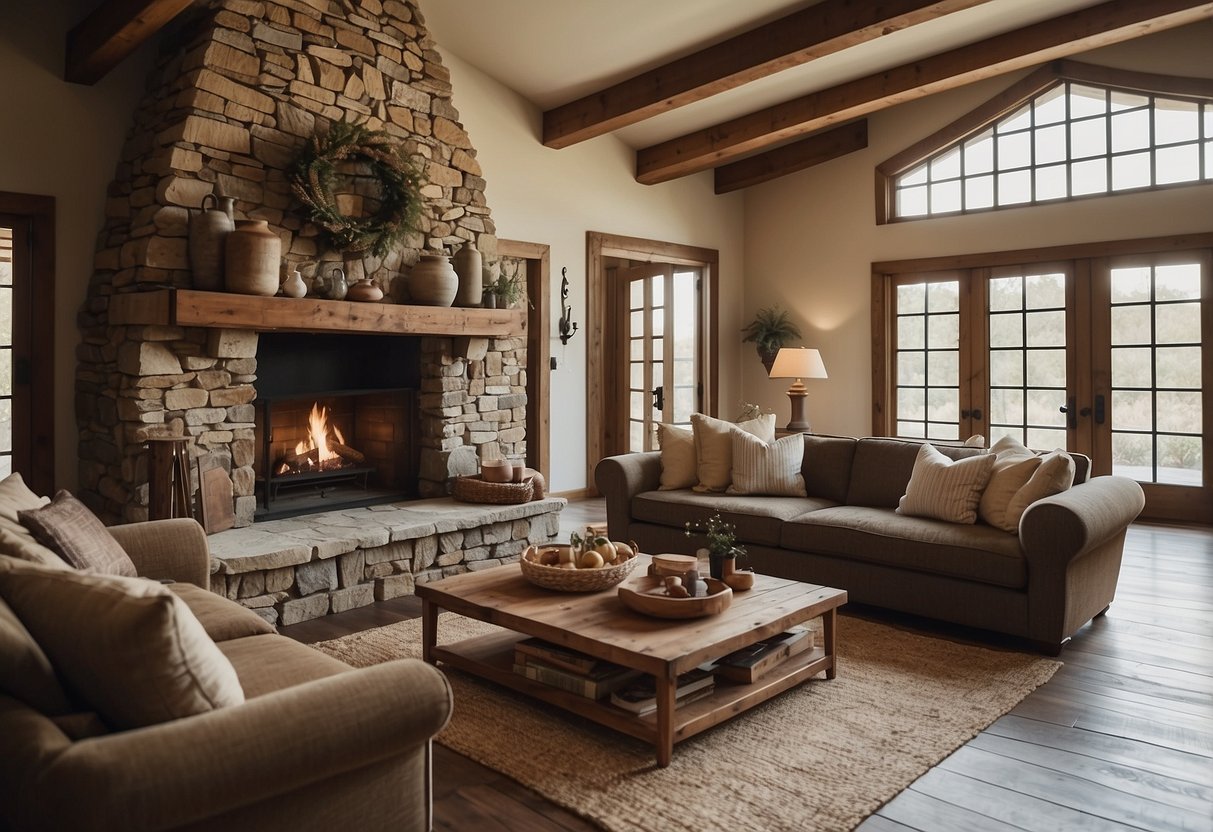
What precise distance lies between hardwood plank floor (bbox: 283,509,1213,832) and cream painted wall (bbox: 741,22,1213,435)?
375 cm

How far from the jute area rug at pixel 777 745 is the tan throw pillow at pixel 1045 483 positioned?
0.63m

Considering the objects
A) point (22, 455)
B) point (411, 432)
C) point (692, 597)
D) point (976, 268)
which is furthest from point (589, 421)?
point (692, 597)

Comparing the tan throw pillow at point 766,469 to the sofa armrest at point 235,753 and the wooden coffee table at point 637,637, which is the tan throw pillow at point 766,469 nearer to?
the wooden coffee table at point 637,637

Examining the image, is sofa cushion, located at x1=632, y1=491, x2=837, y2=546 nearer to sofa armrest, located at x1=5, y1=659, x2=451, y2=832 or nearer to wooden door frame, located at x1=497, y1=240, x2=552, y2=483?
wooden door frame, located at x1=497, y1=240, x2=552, y2=483

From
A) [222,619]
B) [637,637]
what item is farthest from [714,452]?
[222,619]

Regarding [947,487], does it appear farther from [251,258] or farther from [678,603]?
[251,258]

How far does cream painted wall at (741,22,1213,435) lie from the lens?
6.27m

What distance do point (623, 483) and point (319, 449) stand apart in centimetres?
181

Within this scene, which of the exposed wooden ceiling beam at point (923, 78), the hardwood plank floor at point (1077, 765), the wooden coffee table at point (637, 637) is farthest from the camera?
the exposed wooden ceiling beam at point (923, 78)

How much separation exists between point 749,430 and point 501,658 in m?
2.44

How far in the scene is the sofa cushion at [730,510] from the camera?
4395mm

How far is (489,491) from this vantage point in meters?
5.08

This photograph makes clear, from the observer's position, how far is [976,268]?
7.17 metres

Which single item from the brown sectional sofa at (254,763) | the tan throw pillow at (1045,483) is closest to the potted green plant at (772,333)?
the tan throw pillow at (1045,483)
